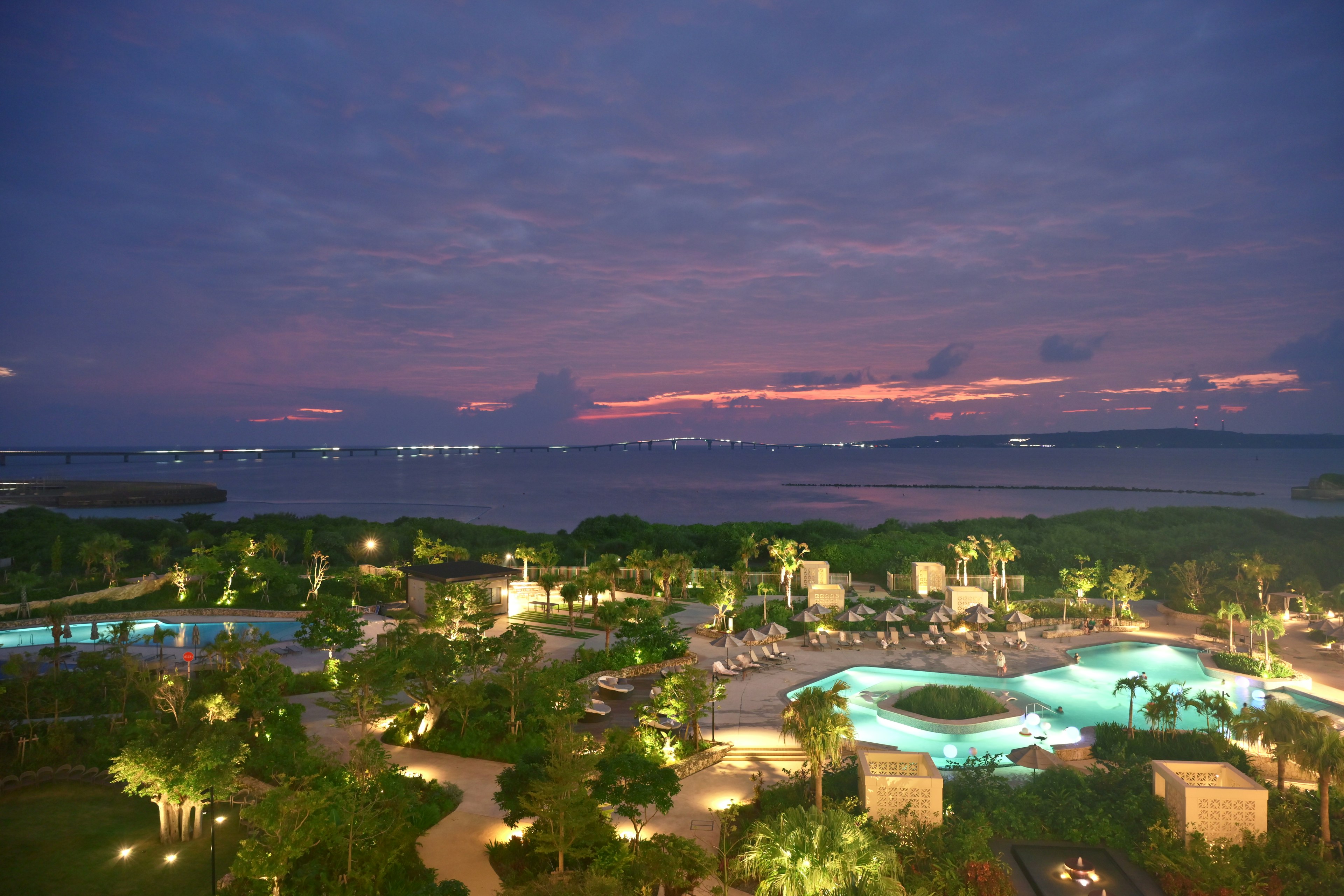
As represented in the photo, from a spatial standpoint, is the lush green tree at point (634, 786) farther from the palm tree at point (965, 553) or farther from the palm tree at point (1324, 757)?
the palm tree at point (965, 553)

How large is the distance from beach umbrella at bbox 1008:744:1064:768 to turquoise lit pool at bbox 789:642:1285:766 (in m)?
1.18

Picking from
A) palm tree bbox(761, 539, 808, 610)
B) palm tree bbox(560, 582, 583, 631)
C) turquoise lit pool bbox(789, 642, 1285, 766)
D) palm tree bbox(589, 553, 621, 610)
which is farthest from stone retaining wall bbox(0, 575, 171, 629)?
turquoise lit pool bbox(789, 642, 1285, 766)

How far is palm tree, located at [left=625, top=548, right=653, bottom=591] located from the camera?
41875mm

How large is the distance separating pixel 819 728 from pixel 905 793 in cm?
239

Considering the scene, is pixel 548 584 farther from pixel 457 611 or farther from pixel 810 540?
pixel 810 540

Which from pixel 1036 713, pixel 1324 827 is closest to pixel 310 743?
pixel 1036 713

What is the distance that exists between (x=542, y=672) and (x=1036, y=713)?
16.7m

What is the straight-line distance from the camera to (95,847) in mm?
16969

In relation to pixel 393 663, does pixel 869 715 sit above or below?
below

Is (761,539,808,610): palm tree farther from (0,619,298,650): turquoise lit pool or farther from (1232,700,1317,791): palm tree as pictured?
(0,619,298,650): turquoise lit pool

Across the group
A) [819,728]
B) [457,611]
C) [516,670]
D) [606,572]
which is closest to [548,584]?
[606,572]

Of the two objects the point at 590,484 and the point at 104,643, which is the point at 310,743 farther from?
the point at 590,484

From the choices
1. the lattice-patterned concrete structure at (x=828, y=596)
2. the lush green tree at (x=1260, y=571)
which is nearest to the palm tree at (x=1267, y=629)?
the lush green tree at (x=1260, y=571)

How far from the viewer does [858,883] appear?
36.3 feet
